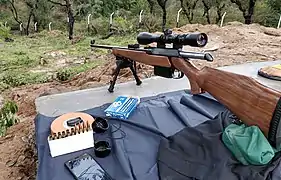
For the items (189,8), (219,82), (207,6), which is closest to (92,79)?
(219,82)

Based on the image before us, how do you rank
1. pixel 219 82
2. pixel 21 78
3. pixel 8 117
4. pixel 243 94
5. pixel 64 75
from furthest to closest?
pixel 21 78 < pixel 64 75 < pixel 8 117 < pixel 219 82 < pixel 243 94

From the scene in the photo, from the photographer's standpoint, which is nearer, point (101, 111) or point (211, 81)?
point (211, 81)

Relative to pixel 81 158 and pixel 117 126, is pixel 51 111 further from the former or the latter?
pixel 81 158

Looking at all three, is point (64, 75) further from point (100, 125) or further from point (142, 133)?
point (142, 133)

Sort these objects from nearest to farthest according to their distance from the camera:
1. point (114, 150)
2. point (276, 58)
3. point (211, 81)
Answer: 1. point (211, 81)
2. point (114, 150)
3. point (276, 58)

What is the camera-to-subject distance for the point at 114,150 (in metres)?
1.81

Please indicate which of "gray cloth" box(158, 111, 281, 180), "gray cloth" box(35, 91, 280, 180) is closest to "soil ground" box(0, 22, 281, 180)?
"gray cloth" box(35, 91, 280, 180)

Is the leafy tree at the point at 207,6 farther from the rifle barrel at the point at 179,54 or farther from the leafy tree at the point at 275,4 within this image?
the rifle barrel at the point at 179,54

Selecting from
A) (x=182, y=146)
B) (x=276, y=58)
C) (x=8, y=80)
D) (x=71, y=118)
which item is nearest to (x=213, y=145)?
(x=182, y=146)

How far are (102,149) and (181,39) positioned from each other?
840mm

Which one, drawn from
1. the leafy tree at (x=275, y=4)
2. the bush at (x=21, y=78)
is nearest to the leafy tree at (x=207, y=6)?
the leafy tree at (x=275, y=4)

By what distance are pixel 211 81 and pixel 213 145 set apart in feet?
1.21

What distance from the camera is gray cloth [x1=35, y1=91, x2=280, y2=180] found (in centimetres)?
166

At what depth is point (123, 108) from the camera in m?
2.24
